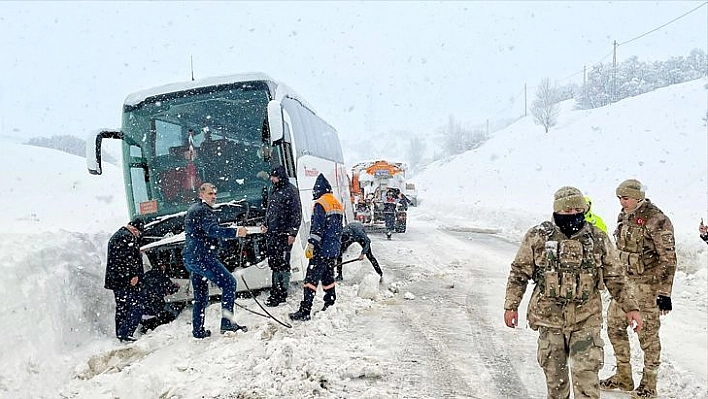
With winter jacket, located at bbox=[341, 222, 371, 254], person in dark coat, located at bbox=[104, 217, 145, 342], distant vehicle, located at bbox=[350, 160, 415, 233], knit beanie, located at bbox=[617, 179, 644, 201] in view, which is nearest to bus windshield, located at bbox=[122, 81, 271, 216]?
person in dark coat, located at bbox=[104, 217, 145, 342]

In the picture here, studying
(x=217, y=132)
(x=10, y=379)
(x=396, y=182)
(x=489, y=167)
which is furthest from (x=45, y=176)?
(x=489, y=167)

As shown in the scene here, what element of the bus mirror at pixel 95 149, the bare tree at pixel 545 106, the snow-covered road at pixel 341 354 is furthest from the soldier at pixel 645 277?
the bare tree at pixel 545 106

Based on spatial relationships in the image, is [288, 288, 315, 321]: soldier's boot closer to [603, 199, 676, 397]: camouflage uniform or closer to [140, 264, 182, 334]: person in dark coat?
[140, 264, 182, 334]: person in dark coat

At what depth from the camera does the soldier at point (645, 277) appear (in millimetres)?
4645

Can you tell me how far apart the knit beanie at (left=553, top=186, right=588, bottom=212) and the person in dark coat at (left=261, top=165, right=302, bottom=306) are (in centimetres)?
430

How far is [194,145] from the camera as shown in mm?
8438

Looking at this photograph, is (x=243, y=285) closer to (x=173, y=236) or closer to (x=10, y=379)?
(x=173, y=236)

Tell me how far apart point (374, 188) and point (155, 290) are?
43.0 ft

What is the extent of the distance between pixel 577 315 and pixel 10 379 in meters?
5.50

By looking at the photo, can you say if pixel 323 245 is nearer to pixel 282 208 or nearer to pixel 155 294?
pixel 282 208

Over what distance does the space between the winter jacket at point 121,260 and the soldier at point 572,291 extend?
4921mm

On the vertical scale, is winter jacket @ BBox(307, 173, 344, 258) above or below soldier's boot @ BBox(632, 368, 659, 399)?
above

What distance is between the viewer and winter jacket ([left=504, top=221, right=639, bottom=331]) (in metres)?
3.72

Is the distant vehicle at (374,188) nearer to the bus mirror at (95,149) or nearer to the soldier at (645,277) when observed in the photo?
the bus mirror at (95,149)
